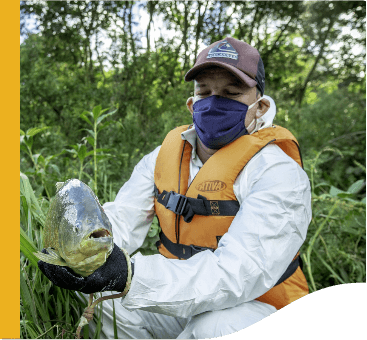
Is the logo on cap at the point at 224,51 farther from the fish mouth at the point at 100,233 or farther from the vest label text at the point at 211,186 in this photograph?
the fish mouth at the point at 100,233

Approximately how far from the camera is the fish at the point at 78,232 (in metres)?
0.62

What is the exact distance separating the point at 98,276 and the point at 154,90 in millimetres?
745

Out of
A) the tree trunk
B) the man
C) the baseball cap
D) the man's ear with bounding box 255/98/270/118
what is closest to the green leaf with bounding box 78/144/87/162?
the man

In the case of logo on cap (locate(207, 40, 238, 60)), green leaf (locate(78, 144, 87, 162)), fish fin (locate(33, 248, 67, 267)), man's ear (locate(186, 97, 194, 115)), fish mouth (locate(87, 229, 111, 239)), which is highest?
logo on cap (locate(207, 40, 238, 60))

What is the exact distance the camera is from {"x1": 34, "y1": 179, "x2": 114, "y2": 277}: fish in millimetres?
619

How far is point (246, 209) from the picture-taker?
94 centimetres

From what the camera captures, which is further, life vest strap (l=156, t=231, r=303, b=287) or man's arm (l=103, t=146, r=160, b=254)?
man's arm (l=103, t=146, r=160, b=254)

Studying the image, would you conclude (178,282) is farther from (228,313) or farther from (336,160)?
(336,160)

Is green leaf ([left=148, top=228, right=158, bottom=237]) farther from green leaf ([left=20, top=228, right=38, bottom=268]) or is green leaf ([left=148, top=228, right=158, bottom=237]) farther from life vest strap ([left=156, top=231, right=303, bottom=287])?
green leaf ([left=20, top=228, right=38, bottom=268])

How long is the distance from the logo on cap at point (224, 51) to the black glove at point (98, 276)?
752 mm

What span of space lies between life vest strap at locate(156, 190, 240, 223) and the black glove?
0.38m

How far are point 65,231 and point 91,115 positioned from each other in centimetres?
74

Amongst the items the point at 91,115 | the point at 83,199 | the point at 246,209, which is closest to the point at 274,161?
the point at 246,209

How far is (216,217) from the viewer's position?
1071 mm
